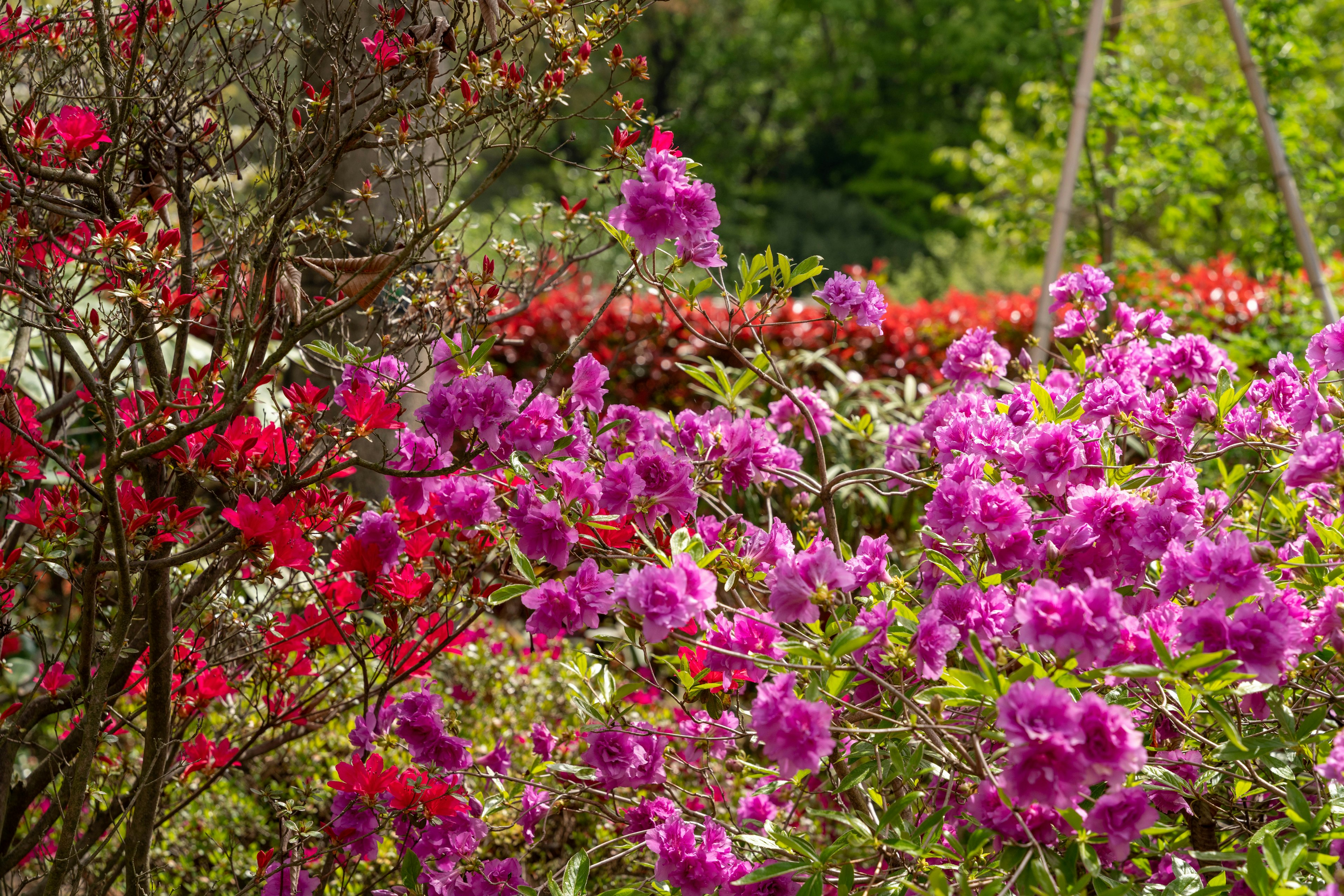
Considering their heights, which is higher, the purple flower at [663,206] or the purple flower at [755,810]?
the purple flower at [663,206]

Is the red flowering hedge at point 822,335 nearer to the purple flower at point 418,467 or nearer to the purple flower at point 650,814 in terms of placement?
the purple flower at point 418,467

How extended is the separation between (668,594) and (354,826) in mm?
817

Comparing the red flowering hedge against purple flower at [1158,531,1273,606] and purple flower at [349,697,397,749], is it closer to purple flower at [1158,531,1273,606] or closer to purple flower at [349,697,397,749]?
purple flower at [349,697,397,749]

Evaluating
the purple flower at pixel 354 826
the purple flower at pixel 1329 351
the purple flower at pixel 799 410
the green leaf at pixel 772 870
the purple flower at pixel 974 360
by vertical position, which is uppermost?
the purple flower at pixel 799 410

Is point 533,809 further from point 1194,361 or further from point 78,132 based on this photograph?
point 1194,361

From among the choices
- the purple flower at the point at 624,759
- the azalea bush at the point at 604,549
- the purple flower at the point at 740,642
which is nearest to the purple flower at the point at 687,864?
the azalea bush at the point at 604,549

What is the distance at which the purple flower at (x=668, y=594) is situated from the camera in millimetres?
1171

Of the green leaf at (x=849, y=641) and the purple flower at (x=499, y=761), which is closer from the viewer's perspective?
the green leaf at (x=849, y=641)

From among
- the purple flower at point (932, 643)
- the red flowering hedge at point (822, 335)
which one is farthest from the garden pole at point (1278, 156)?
the purple flower at point (932, 643)

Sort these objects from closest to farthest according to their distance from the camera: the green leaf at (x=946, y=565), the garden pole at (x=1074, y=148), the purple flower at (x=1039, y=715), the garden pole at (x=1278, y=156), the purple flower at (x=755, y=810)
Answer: the purple flower at (x=1039, y=715)
the green leaf at (x=946, y=565)
the purple flower at (x=755, y=810)
the garden pole at (x=1074, y=148)
the garden pole at (x=1278, y=156)

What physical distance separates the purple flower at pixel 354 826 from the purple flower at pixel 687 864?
0.50m

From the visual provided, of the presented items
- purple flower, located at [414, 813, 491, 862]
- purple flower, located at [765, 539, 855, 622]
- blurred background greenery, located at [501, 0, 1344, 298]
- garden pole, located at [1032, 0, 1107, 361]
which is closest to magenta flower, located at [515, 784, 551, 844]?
purple flower, located at [414, 813, 491, 862]

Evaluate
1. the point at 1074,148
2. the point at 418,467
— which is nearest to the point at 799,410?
the point at 418,467

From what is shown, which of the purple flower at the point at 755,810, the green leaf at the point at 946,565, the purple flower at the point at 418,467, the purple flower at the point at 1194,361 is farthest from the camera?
the purple flower at the point at 755,810
